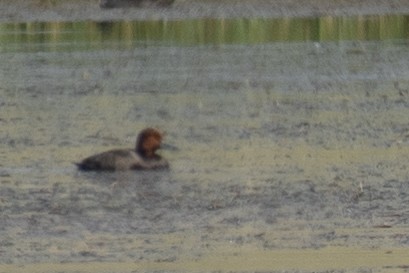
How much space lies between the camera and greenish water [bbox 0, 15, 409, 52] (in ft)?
68.5

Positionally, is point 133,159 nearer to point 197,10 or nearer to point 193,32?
point 193,32

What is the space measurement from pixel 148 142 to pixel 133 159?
0.30 m

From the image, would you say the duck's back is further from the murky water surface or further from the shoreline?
the shoreline

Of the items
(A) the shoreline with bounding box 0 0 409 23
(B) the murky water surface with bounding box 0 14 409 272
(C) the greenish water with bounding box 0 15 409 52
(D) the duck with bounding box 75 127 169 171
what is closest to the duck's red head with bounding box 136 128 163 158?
(D) the duck with bounding box 75 127 169 171

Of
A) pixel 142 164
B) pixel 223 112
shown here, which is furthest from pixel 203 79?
pixel 142 164

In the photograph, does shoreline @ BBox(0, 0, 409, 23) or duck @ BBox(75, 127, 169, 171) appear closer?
duck @ BBox(75, 127, 169, 171)

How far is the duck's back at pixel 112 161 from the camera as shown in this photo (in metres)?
11.1

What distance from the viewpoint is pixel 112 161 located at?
1115cm

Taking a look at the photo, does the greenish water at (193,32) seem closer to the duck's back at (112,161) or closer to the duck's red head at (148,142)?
the duck's red head at (148,142)

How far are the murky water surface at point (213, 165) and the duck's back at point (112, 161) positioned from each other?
0.08 metres

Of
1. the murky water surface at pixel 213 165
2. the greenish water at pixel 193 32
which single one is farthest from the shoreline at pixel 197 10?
the murky water surface at pixel 213 165

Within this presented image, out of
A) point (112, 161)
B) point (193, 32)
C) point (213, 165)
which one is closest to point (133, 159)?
point (112, 161)

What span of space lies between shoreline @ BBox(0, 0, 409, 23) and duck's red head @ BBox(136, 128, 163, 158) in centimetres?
1217

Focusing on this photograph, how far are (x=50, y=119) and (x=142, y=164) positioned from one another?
252 centimetres
